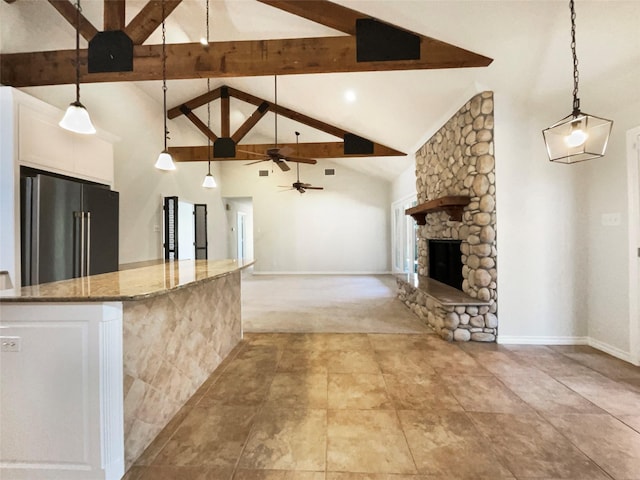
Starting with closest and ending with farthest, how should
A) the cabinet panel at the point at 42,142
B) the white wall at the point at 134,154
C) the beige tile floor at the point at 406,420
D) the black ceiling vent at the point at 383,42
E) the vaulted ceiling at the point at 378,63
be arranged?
1. the beige tile floor at the point at 406,420
2. the vaulted ceiling at the point at 378,63
3. the cabinet panel at the point at 42,142
4. the black ceiling vent at the point at 383,42
5. the white wall at the point at 134,154

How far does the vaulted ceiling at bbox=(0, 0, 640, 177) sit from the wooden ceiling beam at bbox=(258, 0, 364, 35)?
0.01m

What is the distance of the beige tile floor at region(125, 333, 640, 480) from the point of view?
4.78 feet

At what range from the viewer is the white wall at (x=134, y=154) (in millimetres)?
4062

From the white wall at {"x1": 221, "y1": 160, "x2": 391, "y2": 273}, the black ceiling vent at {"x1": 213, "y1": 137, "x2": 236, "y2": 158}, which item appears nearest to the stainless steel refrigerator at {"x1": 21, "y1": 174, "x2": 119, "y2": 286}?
the black ceiling vent at {"x1": 213, "y1": 137, "x2": 236, "y2": 158}

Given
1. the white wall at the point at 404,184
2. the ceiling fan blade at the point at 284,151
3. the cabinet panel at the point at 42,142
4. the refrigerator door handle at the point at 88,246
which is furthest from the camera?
the white wall at the point at 404,184

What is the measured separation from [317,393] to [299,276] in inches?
241

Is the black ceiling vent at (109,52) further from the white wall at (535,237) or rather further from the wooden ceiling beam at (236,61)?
the white wall at (535,237)

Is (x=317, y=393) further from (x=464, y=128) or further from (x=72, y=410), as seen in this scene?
(x=464, y=128)

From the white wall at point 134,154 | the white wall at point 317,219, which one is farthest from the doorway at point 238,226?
the white wall at point 134,154

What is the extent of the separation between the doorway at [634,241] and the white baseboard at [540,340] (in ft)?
1.54

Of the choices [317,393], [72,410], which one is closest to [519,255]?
[317,393]

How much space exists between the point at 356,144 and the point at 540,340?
4.38 metres

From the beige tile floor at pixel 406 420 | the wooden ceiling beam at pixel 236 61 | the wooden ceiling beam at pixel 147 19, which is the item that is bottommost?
the beige tile floor at pixel 406 420

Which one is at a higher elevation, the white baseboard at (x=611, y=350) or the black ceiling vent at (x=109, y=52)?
the black ceiling vent at (x=109, y=52)
